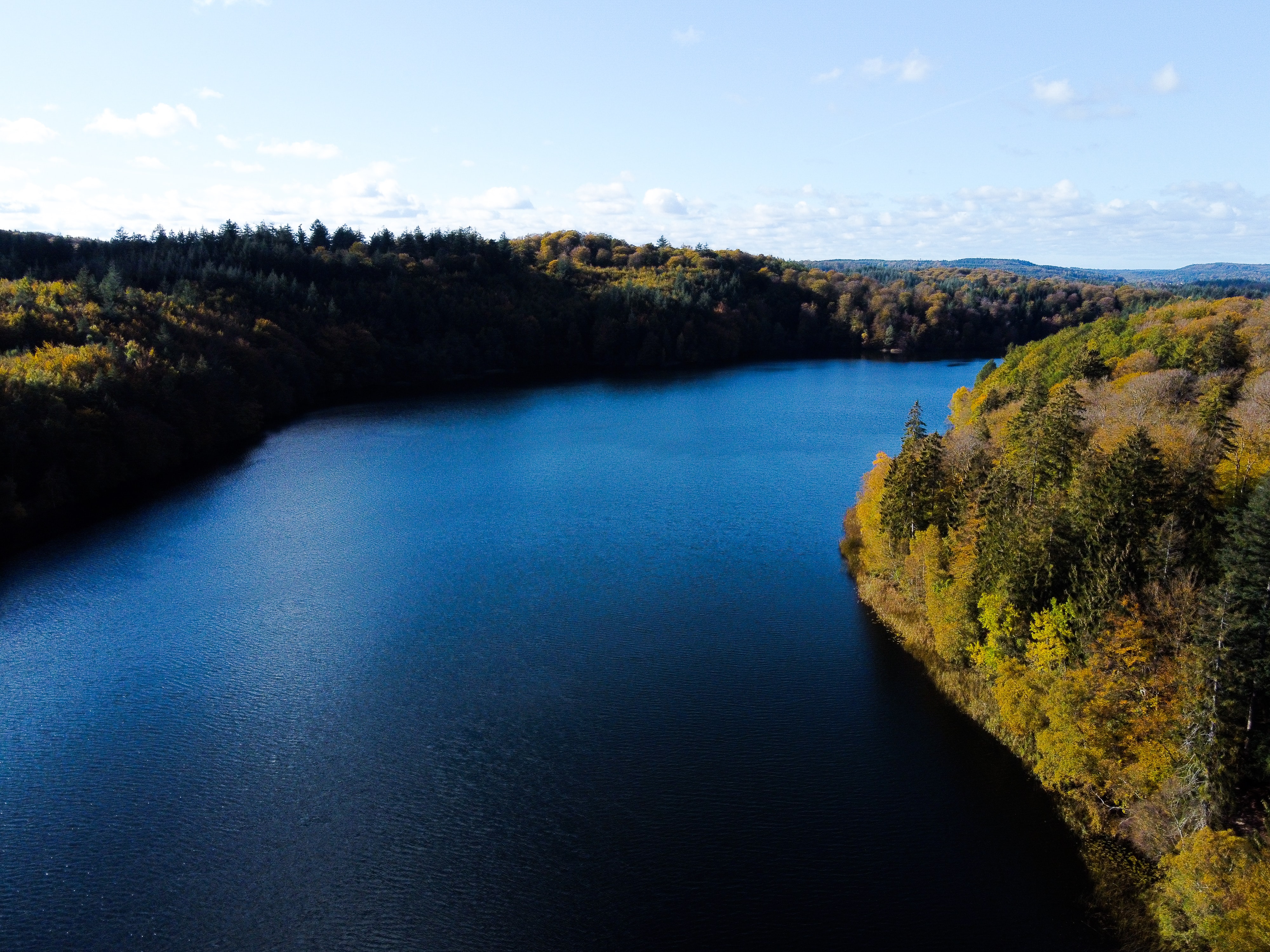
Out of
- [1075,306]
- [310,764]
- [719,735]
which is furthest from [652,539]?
[1075,306]

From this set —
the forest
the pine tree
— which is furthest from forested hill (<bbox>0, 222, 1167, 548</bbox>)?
the pine tree

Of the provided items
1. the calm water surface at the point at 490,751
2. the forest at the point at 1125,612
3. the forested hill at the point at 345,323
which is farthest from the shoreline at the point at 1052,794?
the forested hill at the point at 345,323

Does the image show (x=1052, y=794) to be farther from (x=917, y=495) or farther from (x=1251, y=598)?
(x=917, y=495)

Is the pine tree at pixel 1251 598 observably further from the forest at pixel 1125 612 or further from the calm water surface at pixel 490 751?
the calm water surface at pixel 490 751

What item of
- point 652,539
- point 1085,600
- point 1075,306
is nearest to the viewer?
point 1085,600

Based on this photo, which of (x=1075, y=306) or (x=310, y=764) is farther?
(x=1075, y=306)

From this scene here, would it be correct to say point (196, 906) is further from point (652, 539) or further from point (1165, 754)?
point (652, 539)
